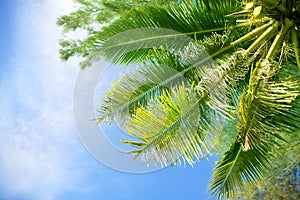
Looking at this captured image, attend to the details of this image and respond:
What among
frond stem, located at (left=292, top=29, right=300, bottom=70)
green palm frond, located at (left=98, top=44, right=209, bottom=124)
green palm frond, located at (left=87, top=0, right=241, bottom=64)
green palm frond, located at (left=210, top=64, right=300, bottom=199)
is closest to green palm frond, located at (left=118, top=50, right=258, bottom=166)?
green palm frond, located at (left=210, top=64, right=300, bottom=199)

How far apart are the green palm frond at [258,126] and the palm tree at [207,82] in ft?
0.04

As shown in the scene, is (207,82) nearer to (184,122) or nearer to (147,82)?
(184,122)

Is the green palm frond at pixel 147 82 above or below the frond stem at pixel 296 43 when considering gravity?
above

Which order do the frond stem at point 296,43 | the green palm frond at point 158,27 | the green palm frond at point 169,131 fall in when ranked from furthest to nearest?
the green palm frond at point 158,27
the frond stem at point 296,43
the green palm frond at point 169,131

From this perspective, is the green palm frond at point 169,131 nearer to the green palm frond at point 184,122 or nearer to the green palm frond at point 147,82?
the green palm frond at point 184,122

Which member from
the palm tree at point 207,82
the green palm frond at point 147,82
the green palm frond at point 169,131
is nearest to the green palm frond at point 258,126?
the palm tree at point 207,82

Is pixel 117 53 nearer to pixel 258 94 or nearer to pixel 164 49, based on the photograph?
pixel 164 49

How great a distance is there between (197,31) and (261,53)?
40.1 inches

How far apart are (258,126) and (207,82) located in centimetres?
79

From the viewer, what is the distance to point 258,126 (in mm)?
4586

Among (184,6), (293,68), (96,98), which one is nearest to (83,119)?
(96,98)

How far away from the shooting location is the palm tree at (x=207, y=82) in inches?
180

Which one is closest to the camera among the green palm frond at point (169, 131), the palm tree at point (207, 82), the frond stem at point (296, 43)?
the green palm frond at point (169, 131)

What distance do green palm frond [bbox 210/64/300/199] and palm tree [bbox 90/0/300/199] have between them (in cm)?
1
